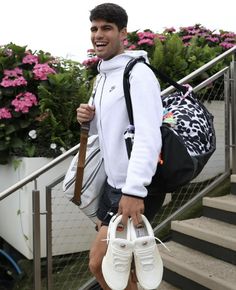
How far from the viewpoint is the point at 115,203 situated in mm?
1877

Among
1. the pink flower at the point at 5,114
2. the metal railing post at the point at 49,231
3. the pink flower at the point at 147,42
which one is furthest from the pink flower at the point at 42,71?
the metal railing post at the point at 49,231

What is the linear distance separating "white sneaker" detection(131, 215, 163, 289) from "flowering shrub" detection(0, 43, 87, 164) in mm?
2442

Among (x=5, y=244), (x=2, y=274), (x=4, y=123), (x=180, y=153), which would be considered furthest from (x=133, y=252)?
(x=5, y=244)

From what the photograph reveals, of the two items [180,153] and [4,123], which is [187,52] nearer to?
[4,123]

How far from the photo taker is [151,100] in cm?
170

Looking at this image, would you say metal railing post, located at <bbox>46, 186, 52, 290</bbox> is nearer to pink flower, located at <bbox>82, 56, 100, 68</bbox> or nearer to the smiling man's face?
the smiling man's face

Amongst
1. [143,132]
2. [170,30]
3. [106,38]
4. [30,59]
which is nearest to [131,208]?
[143,132]

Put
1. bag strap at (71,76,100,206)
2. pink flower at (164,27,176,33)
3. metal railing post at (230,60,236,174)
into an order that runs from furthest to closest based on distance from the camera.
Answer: pink flower at (164,27,176,33) → metal railing post at (230,60,236,174) → bag strap at (71,76,100,206)

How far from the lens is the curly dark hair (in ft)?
6.09

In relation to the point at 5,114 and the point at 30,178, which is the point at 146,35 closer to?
the point at 5,114

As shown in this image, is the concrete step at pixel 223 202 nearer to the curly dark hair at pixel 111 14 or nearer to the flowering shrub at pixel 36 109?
the flowering shrub at pixel 36 109

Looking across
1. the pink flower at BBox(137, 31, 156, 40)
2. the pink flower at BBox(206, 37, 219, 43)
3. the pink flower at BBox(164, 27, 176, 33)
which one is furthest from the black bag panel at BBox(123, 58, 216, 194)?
the pink flower at BBox(164, 27, 176, 33)

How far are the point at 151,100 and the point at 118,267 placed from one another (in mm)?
673

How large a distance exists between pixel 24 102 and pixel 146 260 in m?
2.84
